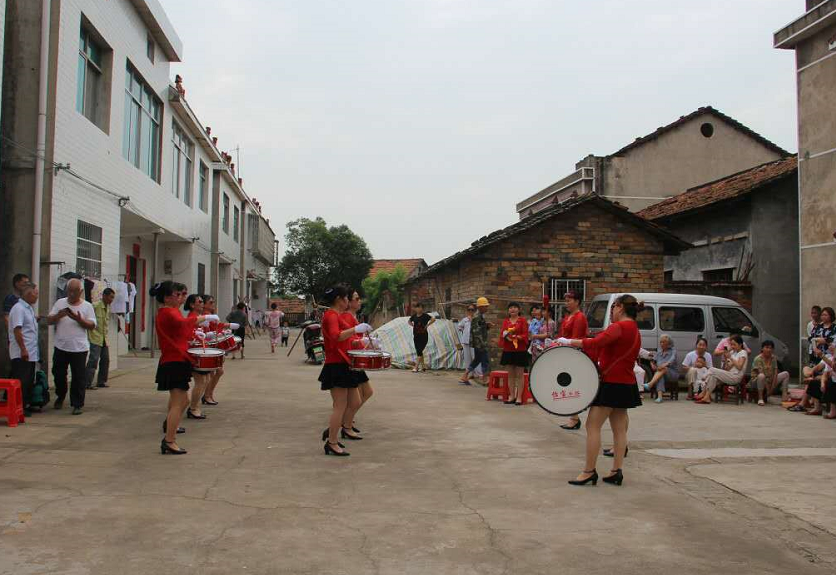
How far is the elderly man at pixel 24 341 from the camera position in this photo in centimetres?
848

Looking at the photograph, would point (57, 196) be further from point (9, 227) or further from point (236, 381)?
A: point (236, 381)

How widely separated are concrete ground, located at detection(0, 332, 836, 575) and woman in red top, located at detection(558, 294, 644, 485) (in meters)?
0.23

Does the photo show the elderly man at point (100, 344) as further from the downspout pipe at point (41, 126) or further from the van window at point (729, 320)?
the van window at point (729, 320)

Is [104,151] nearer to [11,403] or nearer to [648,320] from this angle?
[11,403]

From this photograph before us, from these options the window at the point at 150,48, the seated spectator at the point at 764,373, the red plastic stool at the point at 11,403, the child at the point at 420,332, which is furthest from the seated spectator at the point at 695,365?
the window at the point at 150,48

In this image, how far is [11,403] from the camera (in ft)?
26.7

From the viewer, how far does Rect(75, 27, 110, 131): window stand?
42.5ft

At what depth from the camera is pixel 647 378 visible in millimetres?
13453

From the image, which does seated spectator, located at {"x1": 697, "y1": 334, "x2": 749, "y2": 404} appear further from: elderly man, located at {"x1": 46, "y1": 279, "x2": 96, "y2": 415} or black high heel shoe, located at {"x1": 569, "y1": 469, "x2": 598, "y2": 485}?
elderly man, located at {"x1": 46, "y1": 279, "x2": 96, "y2": 415}

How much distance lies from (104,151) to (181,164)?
8532 mm

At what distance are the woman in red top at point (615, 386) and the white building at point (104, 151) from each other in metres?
8.35

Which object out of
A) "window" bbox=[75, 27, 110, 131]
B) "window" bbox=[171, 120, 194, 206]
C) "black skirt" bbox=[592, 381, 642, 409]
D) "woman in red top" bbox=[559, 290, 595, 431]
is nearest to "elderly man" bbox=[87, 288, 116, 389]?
"window" bbox=[75, 27, 110, 131]

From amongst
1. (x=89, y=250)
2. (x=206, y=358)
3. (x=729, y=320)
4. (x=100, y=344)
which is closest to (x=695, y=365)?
(x=729, y=320)

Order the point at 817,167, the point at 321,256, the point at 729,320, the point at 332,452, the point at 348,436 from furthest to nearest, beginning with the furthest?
the point at 321,256 < the point at 817,167 < the point at 729,320 < the point at 348,436 < the point at 332,452
